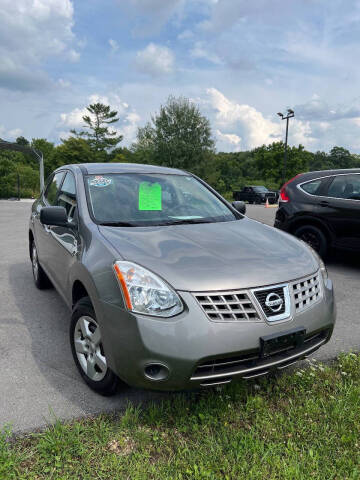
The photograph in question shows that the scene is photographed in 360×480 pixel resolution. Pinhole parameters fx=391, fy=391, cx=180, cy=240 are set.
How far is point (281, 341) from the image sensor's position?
2240 mm

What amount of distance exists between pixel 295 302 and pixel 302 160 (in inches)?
2766

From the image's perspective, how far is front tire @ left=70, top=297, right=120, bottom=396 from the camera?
8.38 feet

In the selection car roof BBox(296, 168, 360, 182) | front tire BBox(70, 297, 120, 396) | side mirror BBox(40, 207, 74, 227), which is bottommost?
front tire BBox(70, 297, 120, 396)

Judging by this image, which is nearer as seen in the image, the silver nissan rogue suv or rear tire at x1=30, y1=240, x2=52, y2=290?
the silver nissan rogue suv

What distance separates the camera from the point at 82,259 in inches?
108

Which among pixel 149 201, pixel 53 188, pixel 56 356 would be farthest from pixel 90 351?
pixel 53 188

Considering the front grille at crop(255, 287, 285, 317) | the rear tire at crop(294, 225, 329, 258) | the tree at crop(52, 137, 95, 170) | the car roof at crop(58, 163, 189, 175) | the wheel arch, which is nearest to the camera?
the front grille at crop(255, 287, 285, 317)

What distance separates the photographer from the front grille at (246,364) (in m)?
2.14

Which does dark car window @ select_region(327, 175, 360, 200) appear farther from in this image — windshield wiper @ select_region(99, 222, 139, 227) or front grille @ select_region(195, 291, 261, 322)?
front grille @ select_region(195, 291, 261, 322)

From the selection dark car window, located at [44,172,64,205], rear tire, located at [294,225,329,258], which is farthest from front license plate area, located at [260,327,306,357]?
rear tire, located at [294,225,329,258]

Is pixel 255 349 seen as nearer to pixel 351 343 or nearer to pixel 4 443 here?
pixel 4 443

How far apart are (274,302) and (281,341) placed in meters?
0.22

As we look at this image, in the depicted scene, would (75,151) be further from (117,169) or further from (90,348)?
(90,348)

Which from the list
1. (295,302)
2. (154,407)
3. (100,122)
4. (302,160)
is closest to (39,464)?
(154,407)
